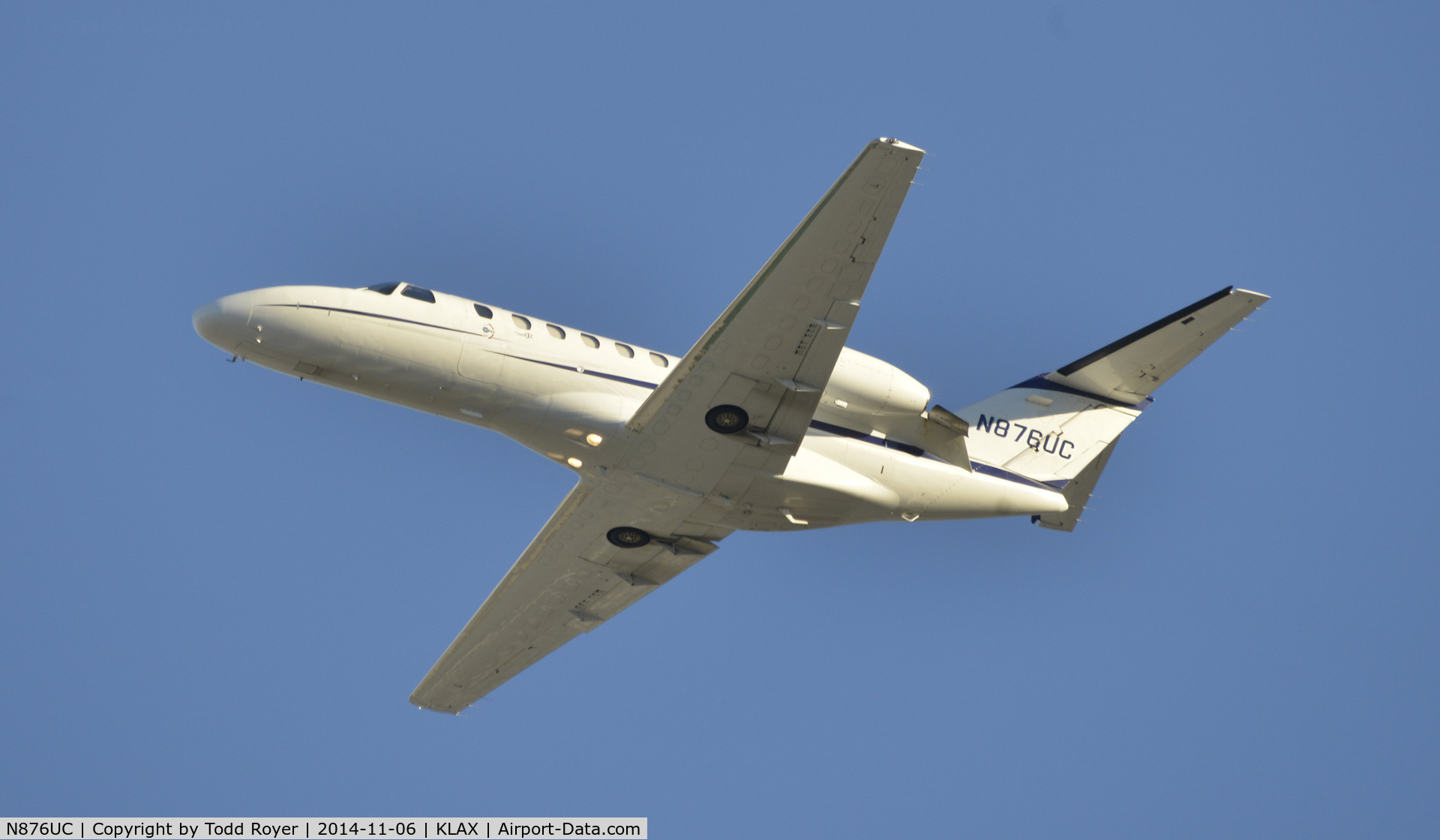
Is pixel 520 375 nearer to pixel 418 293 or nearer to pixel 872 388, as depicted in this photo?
pixel 418 293

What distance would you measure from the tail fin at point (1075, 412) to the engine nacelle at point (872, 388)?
9.98 feet

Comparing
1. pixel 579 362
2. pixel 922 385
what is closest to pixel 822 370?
pixel 922 385

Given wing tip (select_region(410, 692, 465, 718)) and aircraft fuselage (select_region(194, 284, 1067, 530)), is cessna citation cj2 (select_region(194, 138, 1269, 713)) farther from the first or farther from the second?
wing tip (select_region(410, 692, 465, 718))

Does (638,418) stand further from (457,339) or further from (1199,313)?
(1199,313)

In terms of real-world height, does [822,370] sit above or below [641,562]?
above

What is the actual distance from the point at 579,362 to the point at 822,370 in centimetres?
366

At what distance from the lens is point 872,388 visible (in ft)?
62.4

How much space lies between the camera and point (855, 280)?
16625 mm

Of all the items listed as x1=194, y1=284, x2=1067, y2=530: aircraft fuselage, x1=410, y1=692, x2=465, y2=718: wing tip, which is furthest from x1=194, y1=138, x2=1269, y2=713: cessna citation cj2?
x1=410, y1=692, x2=465, y2=718: wing tip

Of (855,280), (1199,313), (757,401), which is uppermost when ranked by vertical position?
(1199,313)

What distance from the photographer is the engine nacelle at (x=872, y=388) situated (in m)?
18.9

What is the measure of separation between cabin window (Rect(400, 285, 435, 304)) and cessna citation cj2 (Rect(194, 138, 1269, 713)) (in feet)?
0.10

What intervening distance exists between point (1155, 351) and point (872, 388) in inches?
237

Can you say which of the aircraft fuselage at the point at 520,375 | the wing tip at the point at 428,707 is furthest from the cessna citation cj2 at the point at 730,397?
the wing tip at the point at 428,707
